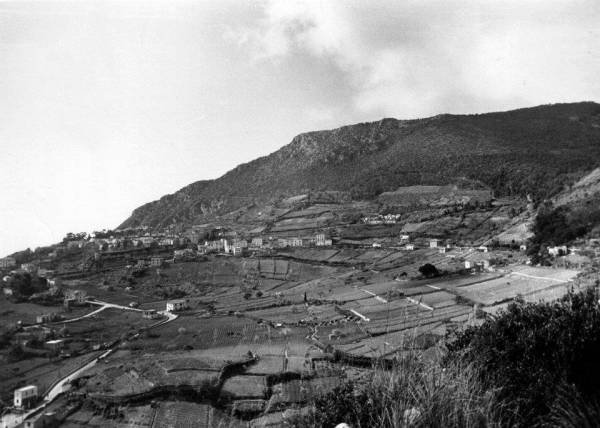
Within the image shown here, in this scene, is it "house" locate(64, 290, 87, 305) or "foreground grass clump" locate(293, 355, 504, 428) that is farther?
"house" locate(64, 290, 87, 305)

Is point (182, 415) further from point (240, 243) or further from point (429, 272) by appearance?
point (240, 243)

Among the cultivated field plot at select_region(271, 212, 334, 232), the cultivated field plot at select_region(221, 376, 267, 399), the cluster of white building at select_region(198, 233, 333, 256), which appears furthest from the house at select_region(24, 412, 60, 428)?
the cultivated field plot at select_region(271, 212, 334, 232)

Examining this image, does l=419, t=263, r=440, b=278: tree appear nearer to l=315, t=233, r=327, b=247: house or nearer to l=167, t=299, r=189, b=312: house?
l=167, t=299, r=189, b=312: house

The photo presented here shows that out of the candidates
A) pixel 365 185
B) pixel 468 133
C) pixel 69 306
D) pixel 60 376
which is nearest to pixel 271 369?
pixel 60 376

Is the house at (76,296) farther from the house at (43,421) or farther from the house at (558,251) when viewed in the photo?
the house at (558,251)

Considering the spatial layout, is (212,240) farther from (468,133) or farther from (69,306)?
(468,133)

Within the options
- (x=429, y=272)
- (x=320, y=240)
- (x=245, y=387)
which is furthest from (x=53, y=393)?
(x=320, y=240)

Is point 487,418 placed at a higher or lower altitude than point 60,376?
higher
